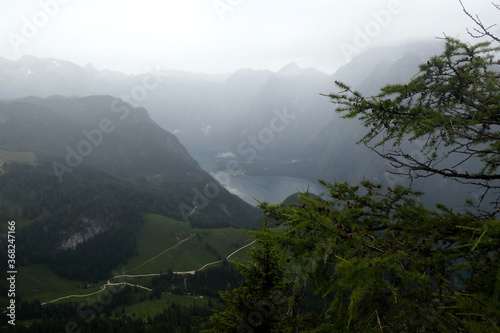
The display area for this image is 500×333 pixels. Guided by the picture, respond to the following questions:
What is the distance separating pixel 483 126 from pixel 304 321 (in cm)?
624

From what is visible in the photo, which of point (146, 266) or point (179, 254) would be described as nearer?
point (146, 266)

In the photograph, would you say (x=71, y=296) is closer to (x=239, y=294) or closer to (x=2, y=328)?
(x=2, y=328)

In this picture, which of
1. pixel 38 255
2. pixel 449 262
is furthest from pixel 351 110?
pixel 38 255

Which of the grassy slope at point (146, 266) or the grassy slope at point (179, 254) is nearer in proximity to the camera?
the grassy slope at point (146, 266)

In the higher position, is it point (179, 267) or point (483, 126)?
point (483, 126)

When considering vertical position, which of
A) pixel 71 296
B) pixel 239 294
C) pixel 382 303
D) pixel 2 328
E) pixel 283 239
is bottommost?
pixel 71 296

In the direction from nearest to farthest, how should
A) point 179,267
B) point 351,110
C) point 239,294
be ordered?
point 351,110 < point 239,294 < point 179,267

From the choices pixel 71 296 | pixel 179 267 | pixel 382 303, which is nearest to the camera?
pixel 382 303

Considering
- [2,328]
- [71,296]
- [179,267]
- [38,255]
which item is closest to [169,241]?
[179,267]

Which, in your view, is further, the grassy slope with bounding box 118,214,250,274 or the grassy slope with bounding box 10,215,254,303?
the grassy slope with bounding box 118,214,250,274

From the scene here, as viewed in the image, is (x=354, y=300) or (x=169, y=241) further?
(x=169, y=241)

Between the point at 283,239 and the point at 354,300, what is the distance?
5.77 ft

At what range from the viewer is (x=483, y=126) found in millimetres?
6617

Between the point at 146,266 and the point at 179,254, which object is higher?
the point at 179,254
